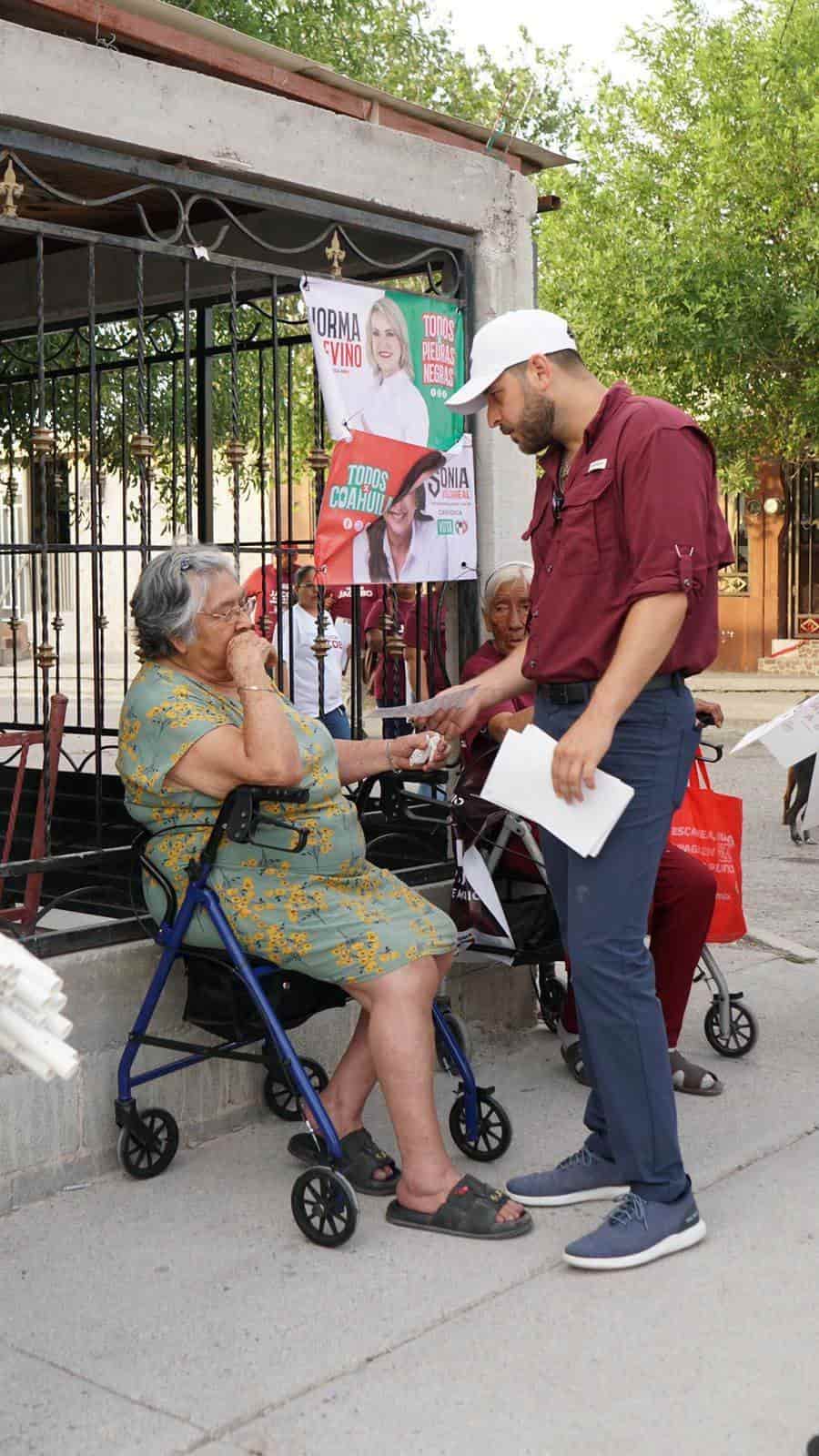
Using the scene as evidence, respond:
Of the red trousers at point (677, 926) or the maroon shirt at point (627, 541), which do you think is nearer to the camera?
the maroon shirt at point (627, 541)

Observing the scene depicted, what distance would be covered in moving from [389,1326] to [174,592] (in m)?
1.73

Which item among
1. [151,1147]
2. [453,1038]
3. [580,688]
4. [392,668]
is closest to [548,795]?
[580,688]

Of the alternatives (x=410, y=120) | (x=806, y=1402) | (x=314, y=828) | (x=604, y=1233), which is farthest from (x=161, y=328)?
(x=806, y=1402)

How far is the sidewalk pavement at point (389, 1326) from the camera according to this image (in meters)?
2.74

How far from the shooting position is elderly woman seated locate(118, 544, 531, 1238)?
3576 millimetres

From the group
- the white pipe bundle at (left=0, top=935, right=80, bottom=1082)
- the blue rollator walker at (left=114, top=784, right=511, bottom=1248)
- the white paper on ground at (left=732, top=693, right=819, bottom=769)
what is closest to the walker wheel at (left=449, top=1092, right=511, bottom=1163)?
the blue rollator walker at (left=114, top=784, right=511, bottom=1248)

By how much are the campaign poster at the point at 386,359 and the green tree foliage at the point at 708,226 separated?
13.4 metres

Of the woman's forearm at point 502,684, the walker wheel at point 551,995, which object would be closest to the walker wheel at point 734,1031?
the walker wheel at point 551,995

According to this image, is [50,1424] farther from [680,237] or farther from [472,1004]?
[680,237]

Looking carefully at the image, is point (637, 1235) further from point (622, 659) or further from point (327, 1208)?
point (622, 659)

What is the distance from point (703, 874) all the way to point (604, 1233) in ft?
4.08

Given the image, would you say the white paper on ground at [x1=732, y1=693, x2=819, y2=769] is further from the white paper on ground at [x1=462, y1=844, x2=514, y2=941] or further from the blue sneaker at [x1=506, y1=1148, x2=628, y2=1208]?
the blue sneaker at [x1=506, y1=1148, x2=628, y2=1208]

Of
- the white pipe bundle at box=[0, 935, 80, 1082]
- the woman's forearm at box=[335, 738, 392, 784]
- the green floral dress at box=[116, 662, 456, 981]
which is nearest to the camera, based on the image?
the white pipe bundle at box=[0, 935, 80, 1082]

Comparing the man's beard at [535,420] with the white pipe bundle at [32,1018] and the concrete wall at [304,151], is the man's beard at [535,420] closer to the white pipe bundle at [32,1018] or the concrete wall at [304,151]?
the concrete wall at [304,151]
